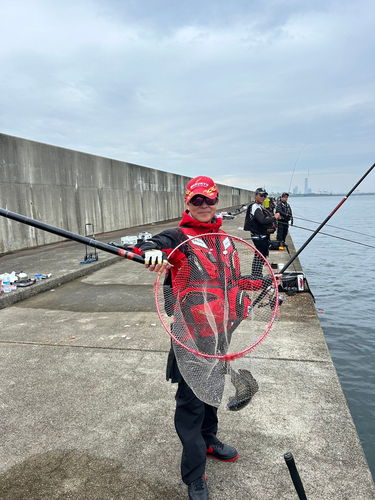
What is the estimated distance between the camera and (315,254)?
16.7m

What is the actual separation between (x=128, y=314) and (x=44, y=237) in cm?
827

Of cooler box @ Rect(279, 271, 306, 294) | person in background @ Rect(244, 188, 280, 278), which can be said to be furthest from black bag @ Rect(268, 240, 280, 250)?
cooler box @ Rect(279, 271, 306, 294)

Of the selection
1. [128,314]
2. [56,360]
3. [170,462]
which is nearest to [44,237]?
[128,314]

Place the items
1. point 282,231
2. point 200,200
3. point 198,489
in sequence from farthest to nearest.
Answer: point 282,231 < point 200,200 < point 198,489

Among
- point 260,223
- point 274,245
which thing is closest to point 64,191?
point 274,245

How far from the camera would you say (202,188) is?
94.5 inches

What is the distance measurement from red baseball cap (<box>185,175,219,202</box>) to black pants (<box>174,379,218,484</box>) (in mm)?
1234

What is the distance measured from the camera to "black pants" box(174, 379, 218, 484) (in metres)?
2.15

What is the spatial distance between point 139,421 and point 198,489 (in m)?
0.90

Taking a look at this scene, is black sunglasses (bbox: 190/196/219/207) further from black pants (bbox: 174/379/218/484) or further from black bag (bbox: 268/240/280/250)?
black bag (bbox: 268/240/280/250)

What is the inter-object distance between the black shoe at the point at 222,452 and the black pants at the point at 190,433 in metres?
0.24

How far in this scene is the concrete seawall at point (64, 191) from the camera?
1098 centimetres

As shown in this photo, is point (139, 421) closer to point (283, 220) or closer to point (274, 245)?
point (274, 245)

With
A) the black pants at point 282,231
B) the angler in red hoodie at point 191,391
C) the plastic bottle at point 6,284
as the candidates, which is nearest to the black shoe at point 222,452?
the angler in red hoodie at point 191,391
